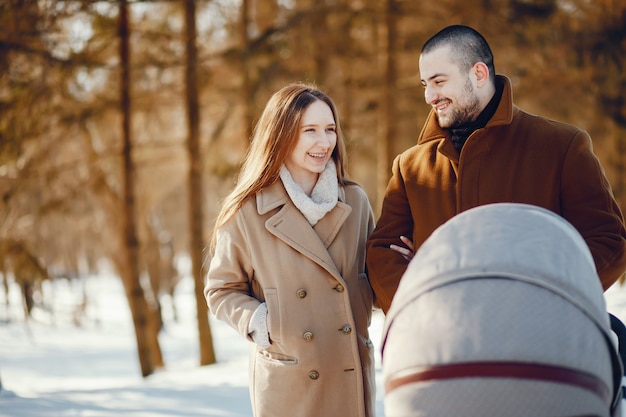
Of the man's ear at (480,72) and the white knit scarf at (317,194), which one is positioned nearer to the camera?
the man's ear at (480,72)

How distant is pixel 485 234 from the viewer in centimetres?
211

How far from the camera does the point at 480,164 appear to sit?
304 cm

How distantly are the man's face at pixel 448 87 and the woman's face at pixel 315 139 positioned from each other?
1.69 ft

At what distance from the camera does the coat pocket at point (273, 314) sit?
309 centimetres

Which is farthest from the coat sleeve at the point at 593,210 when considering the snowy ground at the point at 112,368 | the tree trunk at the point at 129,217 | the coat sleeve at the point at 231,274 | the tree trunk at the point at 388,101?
the tree trunk at the point at 129,217

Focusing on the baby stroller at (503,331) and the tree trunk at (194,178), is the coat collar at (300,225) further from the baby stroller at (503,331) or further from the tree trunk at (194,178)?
the tree trunk at (194,178)

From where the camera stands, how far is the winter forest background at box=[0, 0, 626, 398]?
32.5 ft

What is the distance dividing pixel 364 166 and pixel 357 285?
1245cm

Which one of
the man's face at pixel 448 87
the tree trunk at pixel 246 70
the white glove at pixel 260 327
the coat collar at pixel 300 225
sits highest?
the tree trunk at pixel 246 70

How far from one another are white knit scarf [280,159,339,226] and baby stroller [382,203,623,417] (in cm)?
114

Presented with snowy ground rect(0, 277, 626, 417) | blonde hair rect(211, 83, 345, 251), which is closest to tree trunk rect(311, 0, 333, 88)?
snowy ground rect(0, 277, 626, 417)

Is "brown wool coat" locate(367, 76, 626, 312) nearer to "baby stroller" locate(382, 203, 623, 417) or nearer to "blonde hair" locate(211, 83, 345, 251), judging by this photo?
"blonde hair" locate(211, 83, 345, 251)

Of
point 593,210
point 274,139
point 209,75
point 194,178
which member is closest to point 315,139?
point 274,139

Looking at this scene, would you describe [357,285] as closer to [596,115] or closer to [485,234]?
[485,234]
